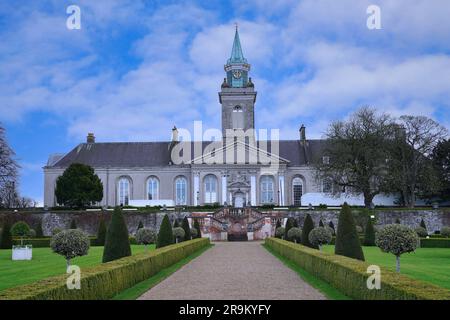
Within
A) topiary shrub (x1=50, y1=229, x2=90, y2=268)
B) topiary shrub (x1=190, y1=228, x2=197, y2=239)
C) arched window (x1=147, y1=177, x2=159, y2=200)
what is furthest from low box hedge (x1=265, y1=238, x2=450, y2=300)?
arched window (x1=147, y1=177, x2=159, y2=200)

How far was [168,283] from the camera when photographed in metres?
13.4

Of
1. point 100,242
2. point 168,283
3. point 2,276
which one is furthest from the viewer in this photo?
point 100,242

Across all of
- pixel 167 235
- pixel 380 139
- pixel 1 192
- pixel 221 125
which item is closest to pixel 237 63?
pixel 221 125

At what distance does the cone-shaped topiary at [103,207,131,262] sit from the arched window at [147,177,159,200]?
39852 mm

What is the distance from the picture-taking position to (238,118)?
193ft

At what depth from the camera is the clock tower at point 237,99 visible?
58366 millimetres

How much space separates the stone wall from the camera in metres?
44.5

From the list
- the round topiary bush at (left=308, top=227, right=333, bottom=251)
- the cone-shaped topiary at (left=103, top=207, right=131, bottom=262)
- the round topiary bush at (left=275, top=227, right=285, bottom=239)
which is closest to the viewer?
the cone-shaped topiary at (left=103, top=207, right=131, bottom=262)

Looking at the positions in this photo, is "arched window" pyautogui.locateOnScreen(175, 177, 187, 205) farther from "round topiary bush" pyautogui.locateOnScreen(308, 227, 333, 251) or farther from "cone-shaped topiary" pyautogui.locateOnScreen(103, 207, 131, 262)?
"cone-shaped topiary" pyautogui.locateOnScreen(103, 207, 131, 262)

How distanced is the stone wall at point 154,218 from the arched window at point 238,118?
15.6 metres

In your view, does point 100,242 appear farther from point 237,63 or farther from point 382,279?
point 237,63

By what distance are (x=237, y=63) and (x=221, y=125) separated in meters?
6.97

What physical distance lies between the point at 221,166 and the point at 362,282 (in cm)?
4456

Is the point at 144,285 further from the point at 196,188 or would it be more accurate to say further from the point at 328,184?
the point at 196,188
